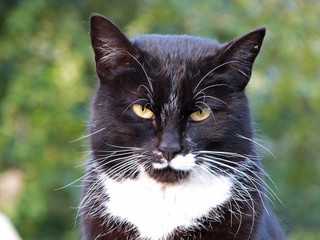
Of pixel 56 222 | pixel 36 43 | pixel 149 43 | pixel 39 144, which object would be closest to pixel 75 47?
pixel 36 43

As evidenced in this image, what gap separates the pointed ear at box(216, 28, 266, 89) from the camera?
2.30 m

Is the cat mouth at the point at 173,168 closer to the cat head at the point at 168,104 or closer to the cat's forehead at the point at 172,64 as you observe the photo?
the cat head at the point at 168,104

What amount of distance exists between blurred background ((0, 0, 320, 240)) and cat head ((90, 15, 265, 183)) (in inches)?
79.9

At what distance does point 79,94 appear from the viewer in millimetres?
4711

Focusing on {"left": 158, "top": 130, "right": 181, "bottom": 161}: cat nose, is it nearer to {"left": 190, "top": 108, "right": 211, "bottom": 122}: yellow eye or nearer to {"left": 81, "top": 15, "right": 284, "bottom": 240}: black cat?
{"left": 81, "top": 15, "right": 284, "bottom": 240}: black cat

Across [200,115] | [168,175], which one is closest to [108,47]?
[200,115]

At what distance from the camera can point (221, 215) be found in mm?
2354

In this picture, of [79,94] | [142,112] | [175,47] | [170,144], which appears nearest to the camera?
[170,144]

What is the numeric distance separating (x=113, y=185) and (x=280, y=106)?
2.49m

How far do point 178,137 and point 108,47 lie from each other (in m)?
0.46

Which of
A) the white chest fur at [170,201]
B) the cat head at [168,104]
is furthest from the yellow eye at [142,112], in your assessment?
the white chest fur at [170,201]

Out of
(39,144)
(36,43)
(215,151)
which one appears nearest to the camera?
(215,151)

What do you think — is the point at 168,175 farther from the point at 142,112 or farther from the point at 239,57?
the point at 239,57

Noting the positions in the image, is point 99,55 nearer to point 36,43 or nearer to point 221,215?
point 221,215
